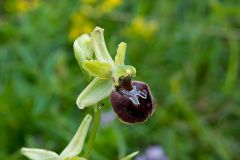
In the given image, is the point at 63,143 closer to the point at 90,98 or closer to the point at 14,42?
the point at 14,42

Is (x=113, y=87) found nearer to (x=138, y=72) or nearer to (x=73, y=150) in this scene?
(x=73, y=150)

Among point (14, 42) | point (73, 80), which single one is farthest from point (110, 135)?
point (14, 42)

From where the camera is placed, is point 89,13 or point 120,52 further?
point 89,13

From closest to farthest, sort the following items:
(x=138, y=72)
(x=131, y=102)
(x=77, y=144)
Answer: (x=131, y=102) < (x=77, y=144) < (x=138, y=72)

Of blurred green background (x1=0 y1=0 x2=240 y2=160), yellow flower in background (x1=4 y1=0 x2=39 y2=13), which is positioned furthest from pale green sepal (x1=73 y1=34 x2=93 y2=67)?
yellow flower in background (x1=4 y1=0 x2=39 y2=13)

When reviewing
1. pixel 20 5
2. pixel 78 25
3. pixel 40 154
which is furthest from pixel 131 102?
pixel 20 5

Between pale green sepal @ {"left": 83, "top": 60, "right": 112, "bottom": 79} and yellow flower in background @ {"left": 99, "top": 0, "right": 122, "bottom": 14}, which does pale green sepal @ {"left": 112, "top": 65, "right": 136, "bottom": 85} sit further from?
yellow flower in background @ {"left": 99, "top": 0, "right": 122, "bottom": 14}

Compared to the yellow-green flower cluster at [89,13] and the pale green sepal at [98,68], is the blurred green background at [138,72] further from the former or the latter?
the pale green sepal at [98,68]

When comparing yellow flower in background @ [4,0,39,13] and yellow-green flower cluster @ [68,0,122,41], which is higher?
yellow flower in background @ [4,0,39,13]
